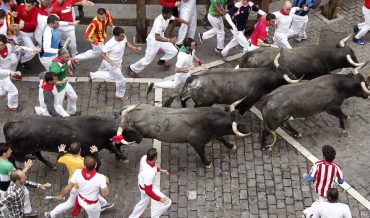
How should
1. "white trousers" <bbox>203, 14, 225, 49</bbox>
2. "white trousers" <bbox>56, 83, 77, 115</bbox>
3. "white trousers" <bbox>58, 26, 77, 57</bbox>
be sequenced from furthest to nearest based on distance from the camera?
"white trousers" <bbox>203, 14, 225, 49</bbox>, "white trousers" <bbox>58, 26, 77, 57</bbox>, "white trousers" <bbox>56, 83, 77, 115</bbox>

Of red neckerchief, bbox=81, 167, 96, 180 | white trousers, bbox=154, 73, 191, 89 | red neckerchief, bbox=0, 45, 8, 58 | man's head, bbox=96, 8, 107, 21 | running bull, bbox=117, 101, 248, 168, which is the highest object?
man's head, bbox=96, 8, 107, 21

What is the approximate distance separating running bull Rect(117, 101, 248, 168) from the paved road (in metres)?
0.92

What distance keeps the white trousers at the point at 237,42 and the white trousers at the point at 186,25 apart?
3.69 ft

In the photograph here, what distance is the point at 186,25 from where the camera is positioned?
16234 mm

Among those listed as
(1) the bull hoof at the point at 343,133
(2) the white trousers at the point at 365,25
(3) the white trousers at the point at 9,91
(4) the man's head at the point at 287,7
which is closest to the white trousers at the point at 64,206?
(3) the white trousers at the point at 9,91

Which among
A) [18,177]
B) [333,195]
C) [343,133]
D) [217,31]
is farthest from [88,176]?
[217,31]

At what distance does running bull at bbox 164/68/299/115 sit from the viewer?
13.4 m

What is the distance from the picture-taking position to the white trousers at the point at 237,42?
1566 centimetres

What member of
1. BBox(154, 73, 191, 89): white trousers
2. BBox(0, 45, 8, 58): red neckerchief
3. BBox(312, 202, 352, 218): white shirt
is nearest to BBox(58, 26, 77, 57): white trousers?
BBox(0, 45, 8, 58): red neckerchief

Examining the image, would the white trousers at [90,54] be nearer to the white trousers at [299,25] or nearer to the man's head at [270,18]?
the man's head at [270,18]

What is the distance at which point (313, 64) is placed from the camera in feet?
47.5

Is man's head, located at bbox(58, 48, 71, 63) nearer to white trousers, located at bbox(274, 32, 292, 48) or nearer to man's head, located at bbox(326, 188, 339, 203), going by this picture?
white trousers, located at bbox(274, 32, 292, 48)

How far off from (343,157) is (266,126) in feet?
6.18

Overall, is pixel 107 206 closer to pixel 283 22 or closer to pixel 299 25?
pixel 283 22
